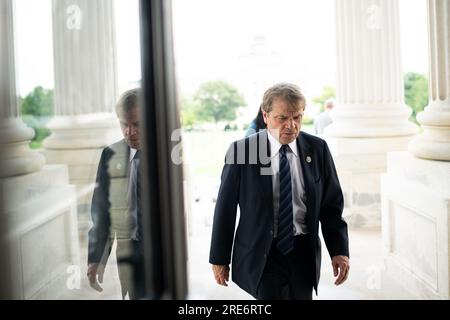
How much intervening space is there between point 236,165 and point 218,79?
3727 millimetres

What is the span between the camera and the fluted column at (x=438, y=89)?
133 inches

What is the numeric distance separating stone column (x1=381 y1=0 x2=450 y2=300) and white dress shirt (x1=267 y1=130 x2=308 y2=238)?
108 cm

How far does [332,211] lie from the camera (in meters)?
2.54

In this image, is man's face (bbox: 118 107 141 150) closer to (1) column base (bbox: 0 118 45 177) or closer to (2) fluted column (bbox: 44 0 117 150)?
(2) fluted column (bbox: 44 0 117 150)

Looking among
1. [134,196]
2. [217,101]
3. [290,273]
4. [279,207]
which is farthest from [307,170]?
[217,101]

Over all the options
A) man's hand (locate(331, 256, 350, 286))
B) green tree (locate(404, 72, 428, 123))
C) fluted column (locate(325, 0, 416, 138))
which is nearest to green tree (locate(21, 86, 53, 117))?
man's hand (locate(331, 256, 350, 286))

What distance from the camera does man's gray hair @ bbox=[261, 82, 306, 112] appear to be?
8.11ft

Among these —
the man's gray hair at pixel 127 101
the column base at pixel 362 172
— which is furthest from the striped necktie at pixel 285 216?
the column base at pixel 362 172

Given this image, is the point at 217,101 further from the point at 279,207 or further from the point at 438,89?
the point at 279,207

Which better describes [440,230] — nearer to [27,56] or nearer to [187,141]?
[27,56]

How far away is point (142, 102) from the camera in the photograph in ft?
6.80

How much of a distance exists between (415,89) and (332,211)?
426 centimetres

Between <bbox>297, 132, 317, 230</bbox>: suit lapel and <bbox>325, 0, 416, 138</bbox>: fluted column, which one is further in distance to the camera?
<bbox>325, 0, 416, 138</bbox>: fluted column
